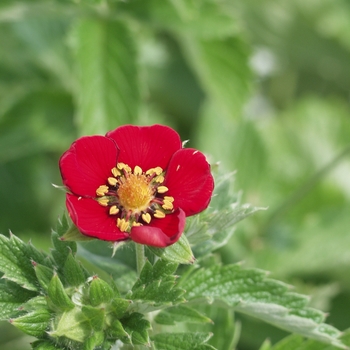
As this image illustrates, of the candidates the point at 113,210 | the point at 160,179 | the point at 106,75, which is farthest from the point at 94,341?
the point at 106,75

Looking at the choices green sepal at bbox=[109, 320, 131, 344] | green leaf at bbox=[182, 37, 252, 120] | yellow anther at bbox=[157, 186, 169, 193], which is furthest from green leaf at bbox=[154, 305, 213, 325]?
green leaf at bbox=[182, 37, 252, 120]

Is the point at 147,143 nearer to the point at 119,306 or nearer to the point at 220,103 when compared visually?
the point at 119,306

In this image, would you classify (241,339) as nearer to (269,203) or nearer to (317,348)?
(269,203)

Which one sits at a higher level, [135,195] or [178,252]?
[135,195]

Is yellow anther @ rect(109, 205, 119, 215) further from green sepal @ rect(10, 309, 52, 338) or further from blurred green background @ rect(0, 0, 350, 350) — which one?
blurred green background @ rect(0, 0, 350, 350)

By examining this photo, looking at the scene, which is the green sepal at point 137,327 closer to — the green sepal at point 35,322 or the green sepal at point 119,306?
the green sepal at point 119,306
